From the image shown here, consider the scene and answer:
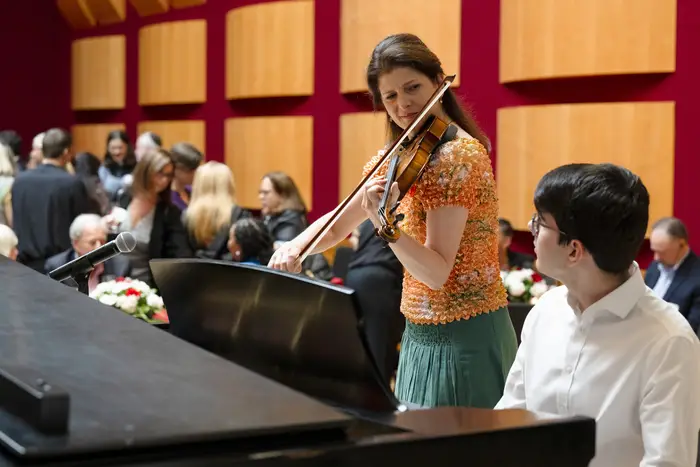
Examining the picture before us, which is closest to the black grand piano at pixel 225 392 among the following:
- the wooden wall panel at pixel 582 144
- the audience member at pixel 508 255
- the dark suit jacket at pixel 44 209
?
the audience member at pixel 508 255

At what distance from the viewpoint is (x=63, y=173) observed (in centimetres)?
619

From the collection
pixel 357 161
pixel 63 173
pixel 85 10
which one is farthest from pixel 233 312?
pixel 85 10

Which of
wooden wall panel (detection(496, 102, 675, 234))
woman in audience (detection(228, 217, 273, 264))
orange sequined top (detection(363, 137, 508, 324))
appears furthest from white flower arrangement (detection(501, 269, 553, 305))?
orange sequined top (detection(363, 137, 508, 324))

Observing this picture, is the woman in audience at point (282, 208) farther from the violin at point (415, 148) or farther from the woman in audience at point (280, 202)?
the violin at point (415, 148)

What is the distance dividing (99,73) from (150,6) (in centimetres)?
126

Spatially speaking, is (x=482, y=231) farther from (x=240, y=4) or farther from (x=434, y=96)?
(x=240, y=4)

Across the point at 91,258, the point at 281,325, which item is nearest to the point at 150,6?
the point at 91,258

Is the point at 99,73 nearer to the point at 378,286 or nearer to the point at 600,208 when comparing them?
the point at 378,286

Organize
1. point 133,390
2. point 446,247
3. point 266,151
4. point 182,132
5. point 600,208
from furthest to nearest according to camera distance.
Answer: point 182,132 < point 266,151 < point 446,247 < point 600,208 < point 133,390

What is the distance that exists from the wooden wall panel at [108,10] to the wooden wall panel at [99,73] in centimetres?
17

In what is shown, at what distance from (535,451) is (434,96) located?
1234mm

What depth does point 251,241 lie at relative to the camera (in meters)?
4.95

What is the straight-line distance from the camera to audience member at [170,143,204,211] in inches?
249

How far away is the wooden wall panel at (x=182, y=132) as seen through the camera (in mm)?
8578
